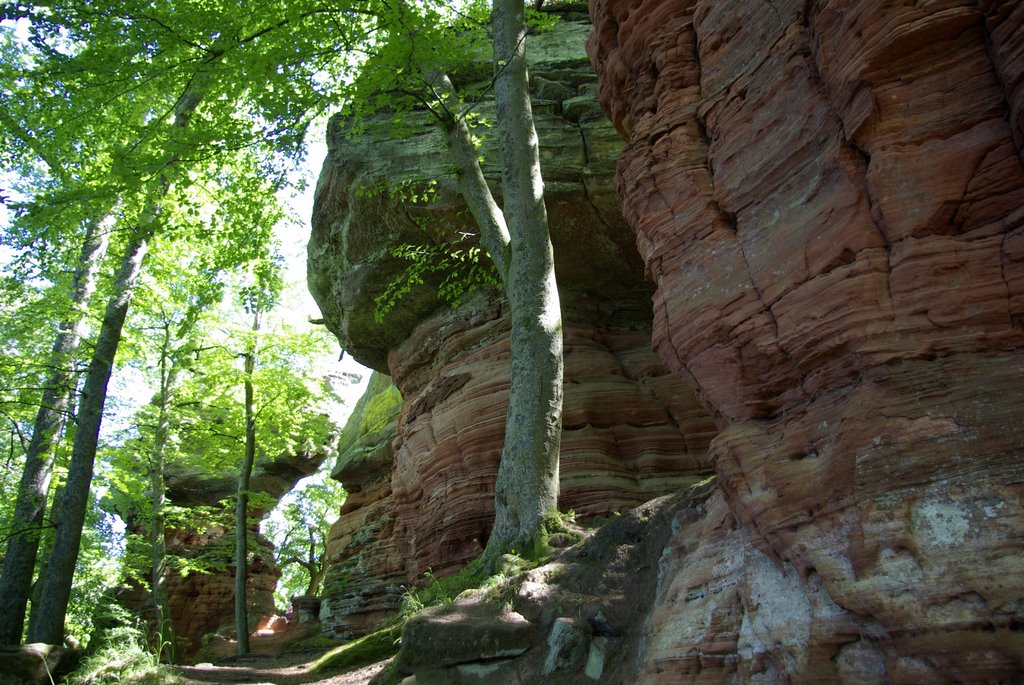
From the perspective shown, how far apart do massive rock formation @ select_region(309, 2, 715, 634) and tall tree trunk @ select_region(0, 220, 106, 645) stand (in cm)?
479

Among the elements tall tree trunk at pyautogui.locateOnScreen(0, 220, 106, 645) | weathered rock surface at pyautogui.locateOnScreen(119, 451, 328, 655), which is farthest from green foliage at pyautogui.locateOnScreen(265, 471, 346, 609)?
tall tree trunk at pyautogui.locateOnScreen(0, 220, 106, 645)

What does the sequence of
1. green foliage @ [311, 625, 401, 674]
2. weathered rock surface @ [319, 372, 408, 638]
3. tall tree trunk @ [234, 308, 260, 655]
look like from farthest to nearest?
tall tree trunk @ [234, 308, 260, 655], weathered rock surface @ [319, 372, 408, 638], green foliage @ [311, 625, 401, 674]

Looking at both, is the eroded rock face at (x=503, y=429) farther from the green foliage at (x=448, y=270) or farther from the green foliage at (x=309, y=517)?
the green foliage at (x=309, y=517)

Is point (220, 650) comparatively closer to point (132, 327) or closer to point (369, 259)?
point (132, 327)

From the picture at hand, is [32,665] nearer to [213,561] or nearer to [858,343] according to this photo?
[858,343]

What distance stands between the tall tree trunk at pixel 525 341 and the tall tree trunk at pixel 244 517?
12669 millimetres

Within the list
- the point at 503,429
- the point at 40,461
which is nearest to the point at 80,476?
the point at 40,461

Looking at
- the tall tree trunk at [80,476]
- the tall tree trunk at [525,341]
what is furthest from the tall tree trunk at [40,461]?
the tall tree trunk at [525,341]

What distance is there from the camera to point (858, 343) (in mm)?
5035

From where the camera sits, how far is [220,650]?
23.4m

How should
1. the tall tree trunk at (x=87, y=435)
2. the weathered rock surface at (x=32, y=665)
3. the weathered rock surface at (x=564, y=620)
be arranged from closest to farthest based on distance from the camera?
1. the weathered rock surface at (x=564, y=620)
2. the weathered rock surface at (x=32, y=665)
3. the tall tree trunk at (x=87, y=435)

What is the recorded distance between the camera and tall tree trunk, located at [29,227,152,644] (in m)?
11.0

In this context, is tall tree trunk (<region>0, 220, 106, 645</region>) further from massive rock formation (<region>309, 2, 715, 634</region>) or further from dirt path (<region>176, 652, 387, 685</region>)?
massive rock formation (<region>309, 2, 715, 634</region>)

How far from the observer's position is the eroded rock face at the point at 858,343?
4.17 metres
